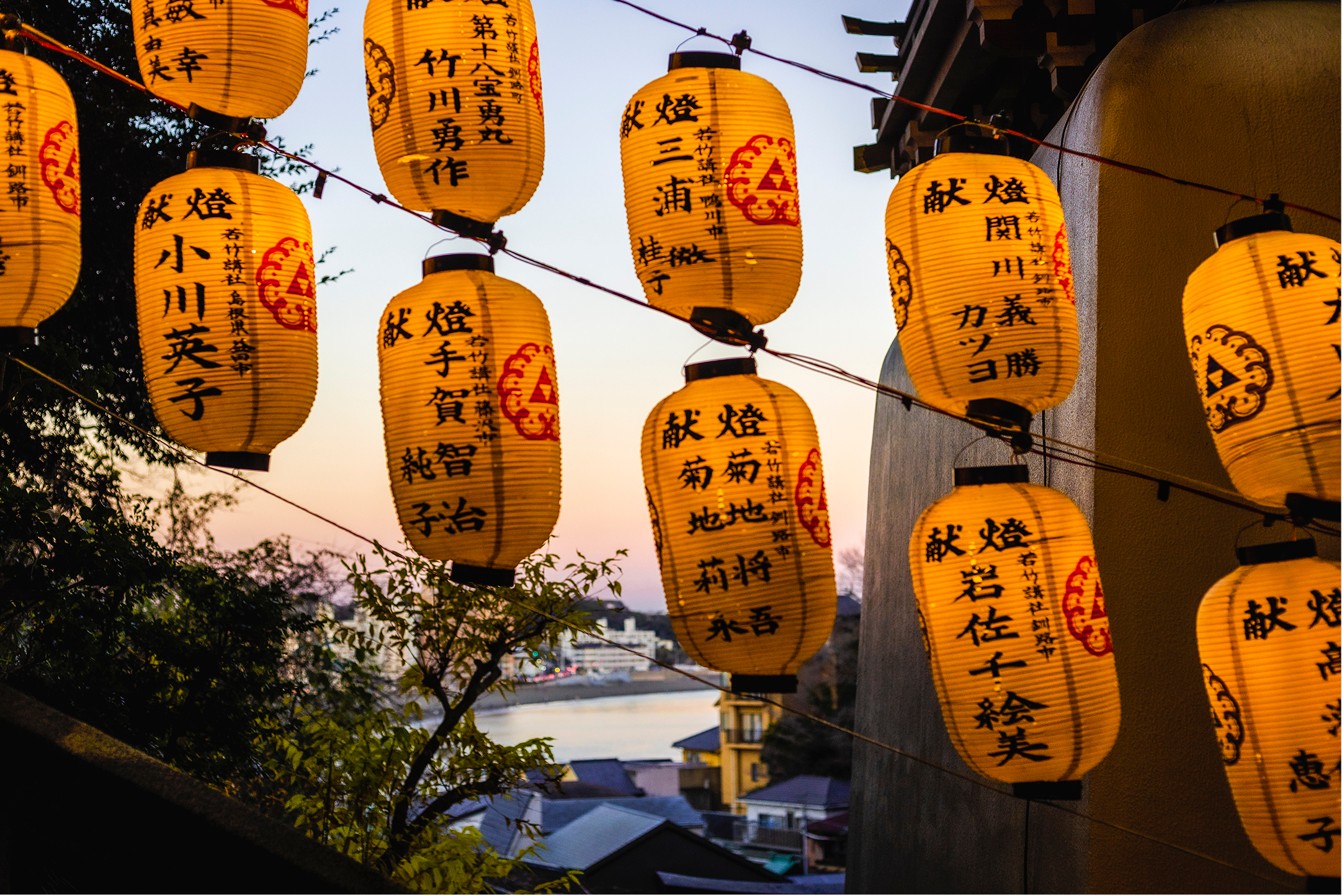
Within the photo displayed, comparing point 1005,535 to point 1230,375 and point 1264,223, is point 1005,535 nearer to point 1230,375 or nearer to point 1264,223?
point 1230,375

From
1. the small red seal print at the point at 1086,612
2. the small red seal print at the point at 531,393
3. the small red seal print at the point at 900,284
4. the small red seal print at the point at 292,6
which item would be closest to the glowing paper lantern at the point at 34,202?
the small red seal print at the point at 292,6

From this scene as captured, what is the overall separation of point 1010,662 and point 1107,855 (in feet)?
4.73

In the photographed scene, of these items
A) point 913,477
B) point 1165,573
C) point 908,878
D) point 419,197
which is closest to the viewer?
point 419,197

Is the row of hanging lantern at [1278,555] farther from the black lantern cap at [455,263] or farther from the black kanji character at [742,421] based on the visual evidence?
the black lantern cap at [455,263]

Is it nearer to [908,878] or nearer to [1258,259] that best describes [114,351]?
[908,878]

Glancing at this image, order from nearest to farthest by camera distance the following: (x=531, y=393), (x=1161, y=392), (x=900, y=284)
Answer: (x=531, y=393), (x=900, y=284), (x=1161, y=392)

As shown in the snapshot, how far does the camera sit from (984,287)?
3.58m

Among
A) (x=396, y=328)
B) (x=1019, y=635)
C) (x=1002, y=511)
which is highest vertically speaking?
(x=396, y=328)

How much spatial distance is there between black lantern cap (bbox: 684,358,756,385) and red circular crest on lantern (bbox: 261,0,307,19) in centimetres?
221

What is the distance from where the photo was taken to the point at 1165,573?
14.7 feet

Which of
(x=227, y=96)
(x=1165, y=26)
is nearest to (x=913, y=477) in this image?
(x=1165, y=26)

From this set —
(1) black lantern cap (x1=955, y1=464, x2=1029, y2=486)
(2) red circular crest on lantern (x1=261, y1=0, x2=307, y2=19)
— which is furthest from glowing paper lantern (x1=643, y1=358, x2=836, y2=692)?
(2) red circular crest on lantern (x1=261, y1=0, x2=307, y2=19)

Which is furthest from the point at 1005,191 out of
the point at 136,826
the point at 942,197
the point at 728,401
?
the point at 136,826

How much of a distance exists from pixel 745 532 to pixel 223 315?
2103 millimetres
